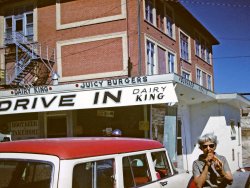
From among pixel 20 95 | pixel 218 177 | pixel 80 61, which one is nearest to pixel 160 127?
pixel 20 95

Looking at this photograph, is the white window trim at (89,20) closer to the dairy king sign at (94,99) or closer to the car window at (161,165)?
the dairy king sign at (94,99)

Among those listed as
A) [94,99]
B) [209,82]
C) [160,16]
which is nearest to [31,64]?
[160,16]

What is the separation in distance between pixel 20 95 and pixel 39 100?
3.66ft

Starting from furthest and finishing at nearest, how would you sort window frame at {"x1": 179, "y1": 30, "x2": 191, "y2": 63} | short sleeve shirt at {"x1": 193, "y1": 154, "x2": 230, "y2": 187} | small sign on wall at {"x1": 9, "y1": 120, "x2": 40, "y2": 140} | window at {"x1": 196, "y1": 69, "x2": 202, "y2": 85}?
1. window at {"x1": 196, "y1": 69, "x2": 202, "y2": 85}
2. window frame at {"x1": 179, "y1": 30, "x2": 191, "y2": 63}
3. small sign on wall at {"x1": 9, "y1": 120, "x2": 40, "y2": 140}
4. short sleeve shirt at {"x1": 193, "y1": 154, "x2": 230, "y2": 187}

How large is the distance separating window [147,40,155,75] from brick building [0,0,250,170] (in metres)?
0.07

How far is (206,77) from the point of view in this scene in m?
36.2

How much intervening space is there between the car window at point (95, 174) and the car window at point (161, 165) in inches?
58.8

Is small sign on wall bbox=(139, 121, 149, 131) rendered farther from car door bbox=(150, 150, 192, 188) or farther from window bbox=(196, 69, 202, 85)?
window bbox=(196, 69, 202, 85)

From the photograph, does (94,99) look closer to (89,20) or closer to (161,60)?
(89,20)

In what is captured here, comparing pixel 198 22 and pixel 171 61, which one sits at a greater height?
pixel 198 22

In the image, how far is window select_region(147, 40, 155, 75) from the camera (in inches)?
862

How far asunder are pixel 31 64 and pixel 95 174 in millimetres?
20977

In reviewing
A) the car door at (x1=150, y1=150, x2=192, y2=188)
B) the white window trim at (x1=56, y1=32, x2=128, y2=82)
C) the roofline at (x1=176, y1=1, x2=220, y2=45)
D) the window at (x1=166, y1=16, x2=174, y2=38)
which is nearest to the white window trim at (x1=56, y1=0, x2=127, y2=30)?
the white window trim at (x1=56, y1=32, x2=128, y2=82)

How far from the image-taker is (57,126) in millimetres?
18891
